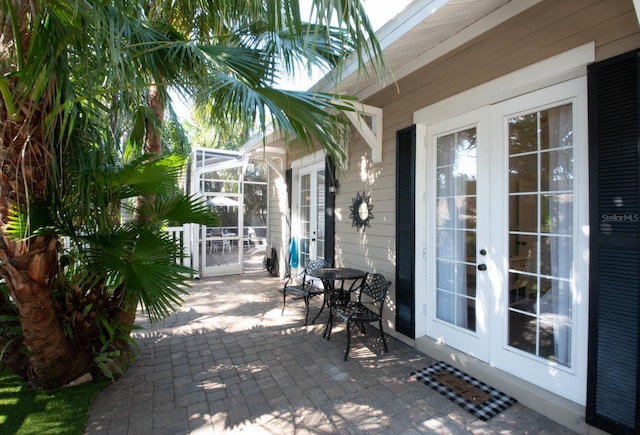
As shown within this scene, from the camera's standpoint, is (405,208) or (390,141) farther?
(390,141)

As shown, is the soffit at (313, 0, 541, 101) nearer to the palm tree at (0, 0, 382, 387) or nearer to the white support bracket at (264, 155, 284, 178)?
the palm tree at (0, 0, 382, 387)

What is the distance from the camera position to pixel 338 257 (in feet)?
15.4

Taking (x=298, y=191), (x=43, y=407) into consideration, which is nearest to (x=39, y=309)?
(x=43, y=407)

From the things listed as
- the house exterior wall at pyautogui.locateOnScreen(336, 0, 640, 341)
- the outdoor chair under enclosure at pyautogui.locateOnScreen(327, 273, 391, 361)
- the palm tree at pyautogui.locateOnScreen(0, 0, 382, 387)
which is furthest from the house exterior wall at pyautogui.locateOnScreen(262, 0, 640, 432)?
the palm tree at pyautogui.locateOnScreen(0, 0, 382, 387)

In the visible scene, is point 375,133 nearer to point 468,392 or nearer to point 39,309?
point 468,392

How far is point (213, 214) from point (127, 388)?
1.56 metres

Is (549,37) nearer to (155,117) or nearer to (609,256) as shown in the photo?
(609,256)

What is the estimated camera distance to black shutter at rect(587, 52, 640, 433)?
174cm

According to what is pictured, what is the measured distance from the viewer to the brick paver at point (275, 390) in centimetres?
207

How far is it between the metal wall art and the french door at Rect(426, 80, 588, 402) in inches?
38.7

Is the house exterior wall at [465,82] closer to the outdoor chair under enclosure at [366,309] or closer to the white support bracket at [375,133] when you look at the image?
the white support bracket at [375,133]

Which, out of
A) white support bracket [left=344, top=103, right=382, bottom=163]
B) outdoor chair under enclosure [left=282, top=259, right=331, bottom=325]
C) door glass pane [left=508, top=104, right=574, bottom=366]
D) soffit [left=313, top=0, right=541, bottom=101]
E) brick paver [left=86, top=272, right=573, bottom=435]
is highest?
soffit [left=313, top=0, right=541, bottom=101]

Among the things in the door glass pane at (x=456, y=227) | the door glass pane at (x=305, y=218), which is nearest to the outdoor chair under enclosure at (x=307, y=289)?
the door glass pane at (x=305, y=218)

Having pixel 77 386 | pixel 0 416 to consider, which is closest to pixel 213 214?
pixel 77 386
